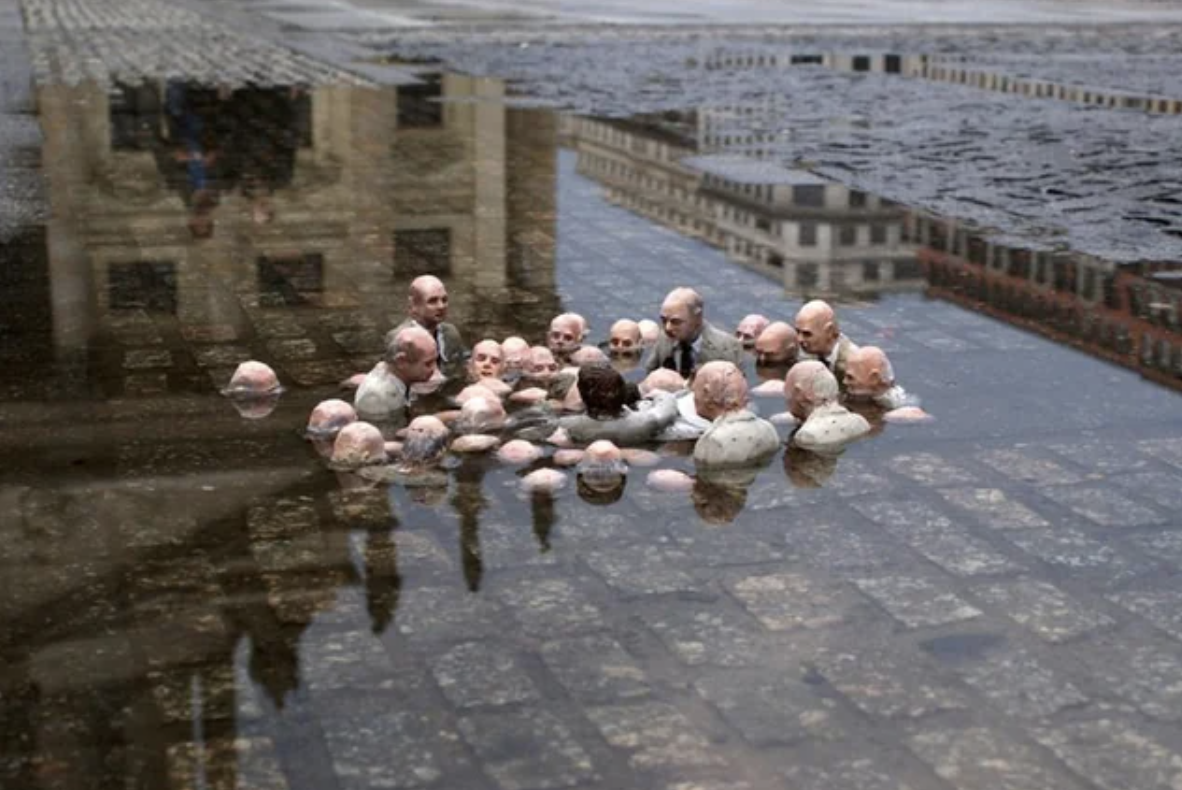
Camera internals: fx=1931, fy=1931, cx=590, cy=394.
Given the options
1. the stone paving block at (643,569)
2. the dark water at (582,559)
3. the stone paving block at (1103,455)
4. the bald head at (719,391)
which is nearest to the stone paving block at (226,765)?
the dark water at (582,559)

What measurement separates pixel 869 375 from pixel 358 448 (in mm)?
2079

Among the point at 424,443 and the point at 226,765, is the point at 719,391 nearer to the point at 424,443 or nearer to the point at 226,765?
the point at 424,443

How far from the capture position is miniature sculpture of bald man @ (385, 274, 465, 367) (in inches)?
317

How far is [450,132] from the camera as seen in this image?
16.5 meters

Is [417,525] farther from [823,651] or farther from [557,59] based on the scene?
[557,59]

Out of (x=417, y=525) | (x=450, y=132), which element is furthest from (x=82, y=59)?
(x=417, y=525)

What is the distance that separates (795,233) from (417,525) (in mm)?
5677

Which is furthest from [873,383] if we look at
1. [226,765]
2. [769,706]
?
[226,765]

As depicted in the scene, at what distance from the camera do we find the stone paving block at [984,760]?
4176mm

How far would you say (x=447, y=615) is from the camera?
5.18 m

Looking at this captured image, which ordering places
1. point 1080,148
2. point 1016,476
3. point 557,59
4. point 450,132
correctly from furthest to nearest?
point 557,59, point 450,132, point 1080,148, point 1016,476

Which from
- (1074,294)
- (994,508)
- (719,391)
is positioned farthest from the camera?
(1074,294)

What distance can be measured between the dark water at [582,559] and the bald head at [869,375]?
1.02ft

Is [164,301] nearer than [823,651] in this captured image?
No
